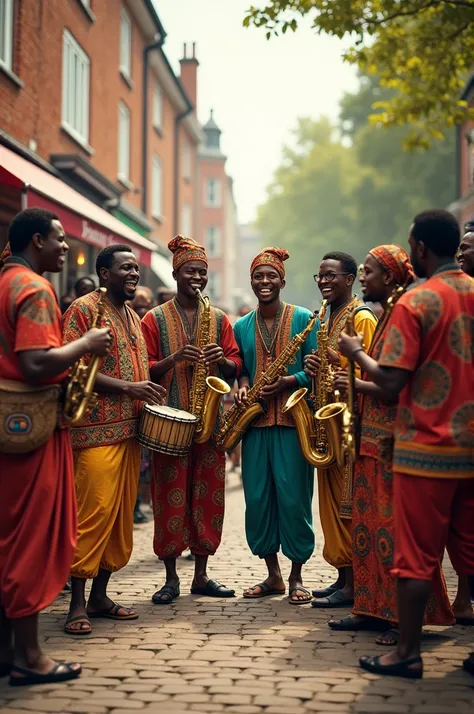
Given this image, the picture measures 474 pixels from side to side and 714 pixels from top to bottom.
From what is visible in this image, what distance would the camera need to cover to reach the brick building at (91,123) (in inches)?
516

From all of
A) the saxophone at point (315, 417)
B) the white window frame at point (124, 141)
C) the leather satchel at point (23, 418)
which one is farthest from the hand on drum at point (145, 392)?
the white window frame at point (124, 141)

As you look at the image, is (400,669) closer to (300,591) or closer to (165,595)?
(300,591)

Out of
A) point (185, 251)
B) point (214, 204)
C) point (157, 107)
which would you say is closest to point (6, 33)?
point (185, 251)

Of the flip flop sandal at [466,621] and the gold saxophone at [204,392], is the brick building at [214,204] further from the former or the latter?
the flip flop sandal at [466,621]

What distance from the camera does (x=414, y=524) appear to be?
4.62 meters

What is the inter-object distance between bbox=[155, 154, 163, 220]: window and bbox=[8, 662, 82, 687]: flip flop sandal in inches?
989

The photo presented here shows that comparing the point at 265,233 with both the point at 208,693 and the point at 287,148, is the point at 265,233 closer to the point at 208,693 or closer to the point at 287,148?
the point at 287,148

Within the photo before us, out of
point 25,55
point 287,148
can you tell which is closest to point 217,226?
point 287,148

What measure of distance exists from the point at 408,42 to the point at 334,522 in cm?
998

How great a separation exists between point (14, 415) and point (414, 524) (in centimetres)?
207

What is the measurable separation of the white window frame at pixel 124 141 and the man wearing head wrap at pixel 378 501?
731 inches

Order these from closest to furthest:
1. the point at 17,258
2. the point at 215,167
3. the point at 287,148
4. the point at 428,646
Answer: the point at 17,258
the point at 428,646
the point at 215,167
the point at 287,148

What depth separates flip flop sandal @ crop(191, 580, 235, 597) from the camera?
260 inches

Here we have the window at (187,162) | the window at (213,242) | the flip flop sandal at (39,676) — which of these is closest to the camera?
the flip flop sandal at (39,676)
